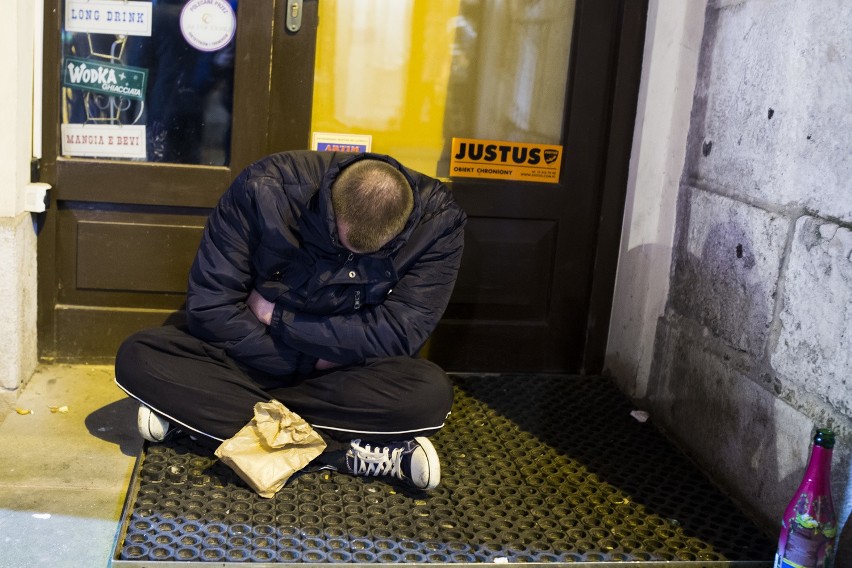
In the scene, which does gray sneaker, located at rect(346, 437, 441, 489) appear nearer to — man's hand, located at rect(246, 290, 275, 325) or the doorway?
man's hand, located at rect(246, 290, 275, 325)

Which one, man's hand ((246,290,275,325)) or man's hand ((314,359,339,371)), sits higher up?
man's hand ((246,290,275,325))

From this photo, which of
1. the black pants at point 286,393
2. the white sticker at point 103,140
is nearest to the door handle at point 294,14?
the white sticker at point 103,140

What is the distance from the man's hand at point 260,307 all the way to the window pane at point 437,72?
1.02 metres

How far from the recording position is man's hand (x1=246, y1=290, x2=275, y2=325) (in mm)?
3672

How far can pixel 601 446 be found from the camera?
4.03 meters

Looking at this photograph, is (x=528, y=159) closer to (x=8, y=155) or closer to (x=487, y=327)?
(x=487, y=327)

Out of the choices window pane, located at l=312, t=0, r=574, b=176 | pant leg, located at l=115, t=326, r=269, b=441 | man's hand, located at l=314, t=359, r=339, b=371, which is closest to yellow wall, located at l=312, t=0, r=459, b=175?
window pane, located at l=312, t=0, r=574, b=176

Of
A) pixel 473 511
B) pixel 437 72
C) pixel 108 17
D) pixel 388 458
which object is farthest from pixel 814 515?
pixel 108 17

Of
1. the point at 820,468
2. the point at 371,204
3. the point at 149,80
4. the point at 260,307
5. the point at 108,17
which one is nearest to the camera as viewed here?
the point at 820,468

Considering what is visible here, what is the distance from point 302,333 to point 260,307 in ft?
0.69

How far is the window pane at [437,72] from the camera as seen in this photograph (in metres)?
4.33

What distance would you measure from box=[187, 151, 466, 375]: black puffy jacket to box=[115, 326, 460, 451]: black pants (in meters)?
0.08

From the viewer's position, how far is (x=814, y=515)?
2.98m

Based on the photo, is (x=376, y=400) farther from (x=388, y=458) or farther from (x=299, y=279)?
(x=299, y=279)
